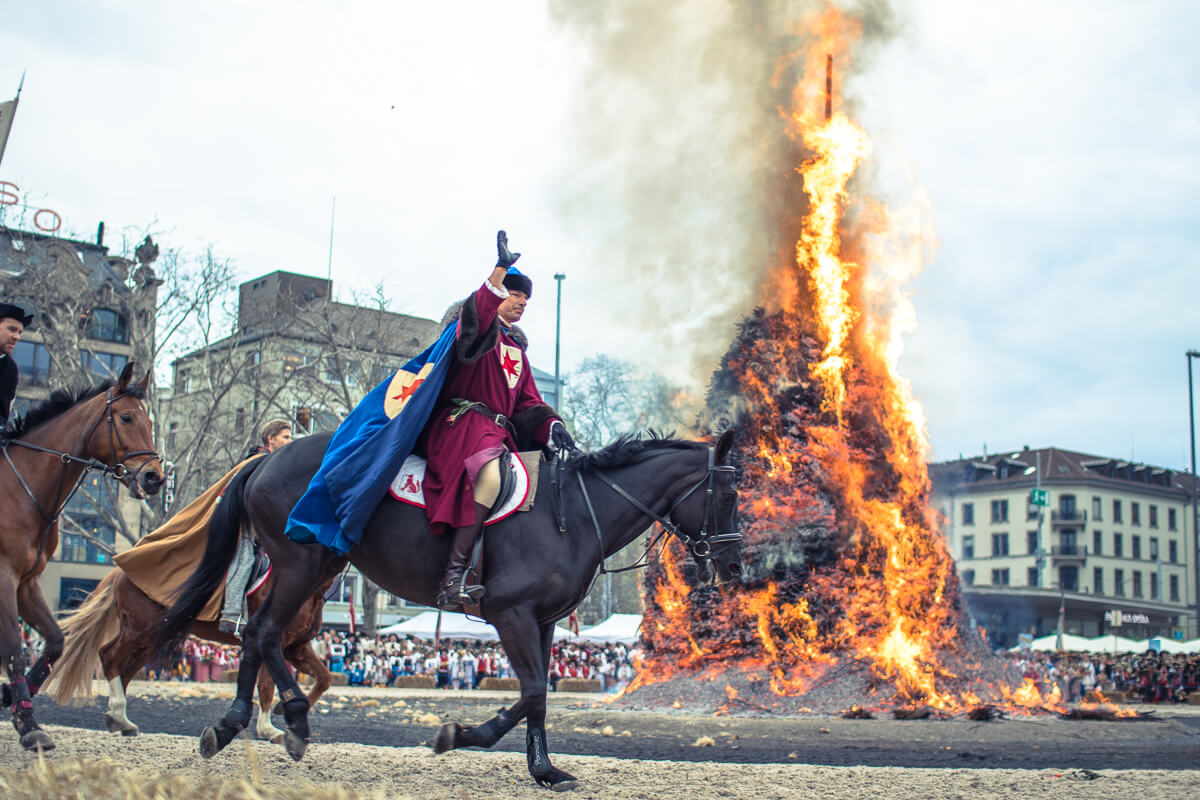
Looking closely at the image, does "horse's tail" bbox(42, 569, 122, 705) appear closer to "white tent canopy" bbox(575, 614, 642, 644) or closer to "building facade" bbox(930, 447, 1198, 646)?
"white tent canopy" bbox(575, 614, 642, 644)

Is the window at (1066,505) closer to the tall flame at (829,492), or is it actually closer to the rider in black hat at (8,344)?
the tall flame at (829,492)

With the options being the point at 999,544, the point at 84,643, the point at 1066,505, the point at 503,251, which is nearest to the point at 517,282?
the point at 503,251

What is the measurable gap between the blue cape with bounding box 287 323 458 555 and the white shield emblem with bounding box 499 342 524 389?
0.42 metres

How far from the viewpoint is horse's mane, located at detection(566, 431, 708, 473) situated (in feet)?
24.7

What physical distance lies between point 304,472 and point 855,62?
15.6m

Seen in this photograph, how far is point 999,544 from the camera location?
88375 mm

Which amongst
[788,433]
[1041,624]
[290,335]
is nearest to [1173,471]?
[1041,624]

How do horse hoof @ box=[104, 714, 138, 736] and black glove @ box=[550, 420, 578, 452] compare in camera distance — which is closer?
black glove @ box=[550, 420, 578, 452]

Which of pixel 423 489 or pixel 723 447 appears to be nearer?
pixel 423 489

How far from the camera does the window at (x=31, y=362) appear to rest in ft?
179

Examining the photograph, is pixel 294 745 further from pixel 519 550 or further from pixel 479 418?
pixel 479 418

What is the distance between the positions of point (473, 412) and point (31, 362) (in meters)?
56.6

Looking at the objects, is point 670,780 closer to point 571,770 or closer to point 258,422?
point 571,770

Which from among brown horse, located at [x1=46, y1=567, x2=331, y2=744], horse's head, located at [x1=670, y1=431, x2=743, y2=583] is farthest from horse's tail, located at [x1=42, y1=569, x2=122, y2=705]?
horse's head, located at [x1=670, y1=431, x2=743, y2=583]
